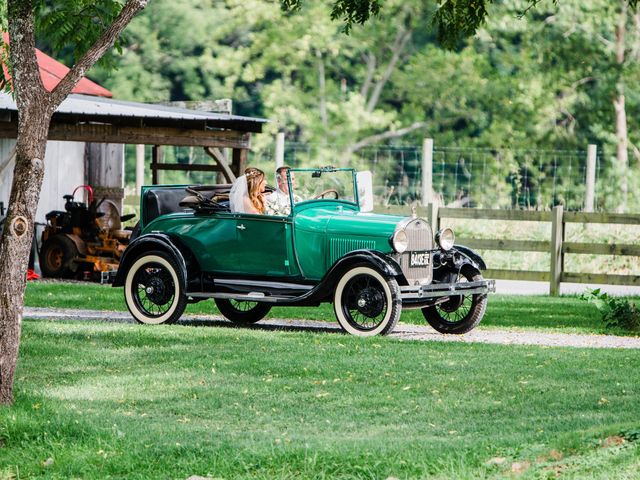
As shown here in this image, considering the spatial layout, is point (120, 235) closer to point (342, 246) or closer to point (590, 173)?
point (342, 246)

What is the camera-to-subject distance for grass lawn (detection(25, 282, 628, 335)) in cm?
1448

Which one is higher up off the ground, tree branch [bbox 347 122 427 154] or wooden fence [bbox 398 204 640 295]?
tree branch [bbox 347 122 427 154]

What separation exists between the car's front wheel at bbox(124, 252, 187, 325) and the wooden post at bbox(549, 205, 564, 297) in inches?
263

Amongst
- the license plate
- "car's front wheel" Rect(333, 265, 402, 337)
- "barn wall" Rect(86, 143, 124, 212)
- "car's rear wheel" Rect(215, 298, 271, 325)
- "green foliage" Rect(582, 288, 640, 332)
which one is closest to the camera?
"car's front wheel" Rect(333, 265, 402, 337)

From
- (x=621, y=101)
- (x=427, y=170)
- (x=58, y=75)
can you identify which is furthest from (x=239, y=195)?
(x=621, y=101)

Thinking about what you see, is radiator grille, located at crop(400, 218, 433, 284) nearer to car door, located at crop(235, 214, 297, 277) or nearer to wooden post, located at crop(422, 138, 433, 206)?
car door, located at crop(235, 214, 297, 277)

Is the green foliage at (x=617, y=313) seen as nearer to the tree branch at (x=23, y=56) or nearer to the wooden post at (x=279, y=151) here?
the tree branch at (x=23, y=56)

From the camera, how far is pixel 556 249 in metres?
18.2

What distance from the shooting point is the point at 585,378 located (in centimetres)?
983

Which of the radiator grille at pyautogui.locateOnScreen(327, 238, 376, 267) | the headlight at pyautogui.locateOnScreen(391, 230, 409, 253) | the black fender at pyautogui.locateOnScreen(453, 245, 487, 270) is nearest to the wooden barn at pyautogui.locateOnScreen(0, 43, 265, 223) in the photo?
the radiator grille at pyautogui.locateOnScreen(327, 238, 376, 267)

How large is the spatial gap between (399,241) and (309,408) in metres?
4.18

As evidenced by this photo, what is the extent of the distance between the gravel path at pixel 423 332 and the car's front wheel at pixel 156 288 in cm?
28

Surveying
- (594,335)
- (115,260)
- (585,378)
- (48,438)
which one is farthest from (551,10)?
(48,438)

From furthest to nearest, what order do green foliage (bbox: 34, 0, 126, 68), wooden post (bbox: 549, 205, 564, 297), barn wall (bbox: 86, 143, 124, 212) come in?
barn wall (bbox: 86, 143, 124, 212)
wooden post (bbox: 549, 205, 564, 297)
green foliage (bbox: 34, 0, 126, 68)
